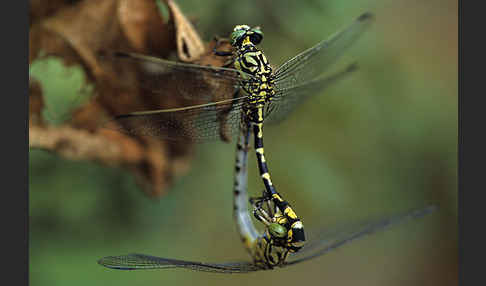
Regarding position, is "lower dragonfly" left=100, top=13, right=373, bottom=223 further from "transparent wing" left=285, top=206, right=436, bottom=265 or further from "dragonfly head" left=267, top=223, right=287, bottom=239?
"transparent wing" left=285, top=206, right=436, bottom=265

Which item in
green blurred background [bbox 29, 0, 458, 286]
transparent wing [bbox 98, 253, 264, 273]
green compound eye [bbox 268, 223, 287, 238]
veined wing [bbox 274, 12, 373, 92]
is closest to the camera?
transparent wing [bbox 98, 253, 264, 273]

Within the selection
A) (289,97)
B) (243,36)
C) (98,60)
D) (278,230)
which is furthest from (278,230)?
(98,60)

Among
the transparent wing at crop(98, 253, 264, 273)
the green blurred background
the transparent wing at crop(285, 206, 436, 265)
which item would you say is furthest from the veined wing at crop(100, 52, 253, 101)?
the transparent wing at crop(285, 206, 436, 265)

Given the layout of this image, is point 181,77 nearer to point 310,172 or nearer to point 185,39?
point 185,39

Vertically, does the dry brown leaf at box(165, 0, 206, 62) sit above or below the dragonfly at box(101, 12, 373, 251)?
above

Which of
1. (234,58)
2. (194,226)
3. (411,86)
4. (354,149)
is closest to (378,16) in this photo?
(411,86)

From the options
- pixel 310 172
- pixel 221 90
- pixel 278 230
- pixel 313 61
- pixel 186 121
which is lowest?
pixel 278 230
